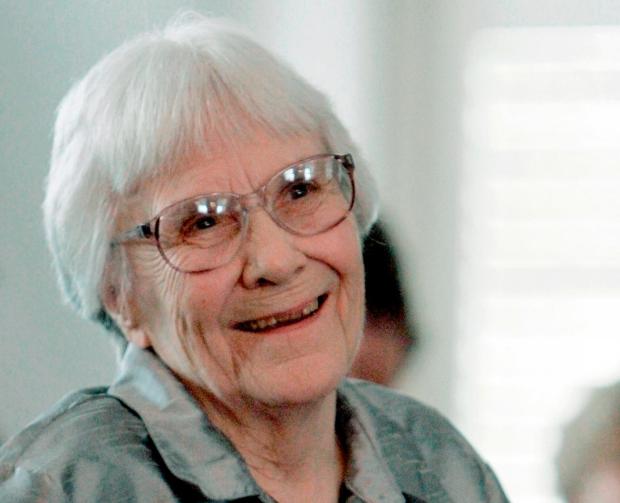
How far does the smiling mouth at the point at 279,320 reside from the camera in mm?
1479

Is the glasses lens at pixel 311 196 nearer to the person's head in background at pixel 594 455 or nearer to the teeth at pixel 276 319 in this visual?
the teeth at pixel 276 319

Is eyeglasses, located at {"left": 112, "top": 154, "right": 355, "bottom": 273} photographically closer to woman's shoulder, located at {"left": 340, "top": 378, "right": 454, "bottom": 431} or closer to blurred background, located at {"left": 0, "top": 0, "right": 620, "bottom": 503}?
woman's shoulder, located at {"left": 340, "top": 378, "right": 454, "bottom": 431}

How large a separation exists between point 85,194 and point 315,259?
0.89 feet

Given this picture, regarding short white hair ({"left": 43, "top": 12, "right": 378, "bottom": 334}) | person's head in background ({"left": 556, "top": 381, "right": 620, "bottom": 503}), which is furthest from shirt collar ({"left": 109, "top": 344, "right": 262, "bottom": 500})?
person's head in background ({"left": 556, "top": 381, "right": 620, "bottom": 503})

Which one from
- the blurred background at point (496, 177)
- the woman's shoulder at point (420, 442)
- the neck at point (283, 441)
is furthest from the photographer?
the blurred background at point (496, 177)

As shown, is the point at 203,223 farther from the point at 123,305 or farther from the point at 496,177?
the point at 496,177

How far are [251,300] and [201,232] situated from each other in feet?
0.31

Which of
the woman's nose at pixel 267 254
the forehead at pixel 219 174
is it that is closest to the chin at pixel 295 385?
the woman's nose at pixel 267 254

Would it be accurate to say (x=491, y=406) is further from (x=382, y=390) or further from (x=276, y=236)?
(x=276, y=236)

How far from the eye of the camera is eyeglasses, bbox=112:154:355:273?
1.46 metres

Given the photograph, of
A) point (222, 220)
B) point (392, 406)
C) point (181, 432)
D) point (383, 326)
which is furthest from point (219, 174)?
point (383, 326)

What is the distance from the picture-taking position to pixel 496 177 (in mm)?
3566

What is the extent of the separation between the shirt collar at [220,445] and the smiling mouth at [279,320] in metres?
0.12

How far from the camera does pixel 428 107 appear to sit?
142 inches
